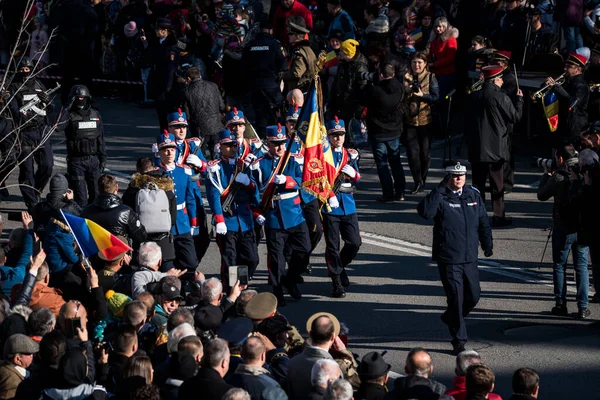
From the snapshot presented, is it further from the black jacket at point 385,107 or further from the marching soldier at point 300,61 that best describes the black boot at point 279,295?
the marching soldier at point 300,61

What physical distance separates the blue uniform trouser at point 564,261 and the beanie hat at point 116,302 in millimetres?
4676

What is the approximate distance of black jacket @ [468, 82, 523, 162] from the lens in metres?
16.1

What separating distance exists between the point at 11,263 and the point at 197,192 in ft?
8.24

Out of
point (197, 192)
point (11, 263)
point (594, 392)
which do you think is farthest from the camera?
point (197, 192)

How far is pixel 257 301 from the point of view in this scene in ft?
32.8

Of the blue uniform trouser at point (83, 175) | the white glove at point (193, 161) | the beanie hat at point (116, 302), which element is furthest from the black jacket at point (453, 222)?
the blue uniform trouser at point (83, 175)

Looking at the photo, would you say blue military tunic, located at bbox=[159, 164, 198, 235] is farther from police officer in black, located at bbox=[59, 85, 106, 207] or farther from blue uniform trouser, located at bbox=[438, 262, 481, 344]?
blue uniform trouser, located at bbox=[438, 262, 481, 344]

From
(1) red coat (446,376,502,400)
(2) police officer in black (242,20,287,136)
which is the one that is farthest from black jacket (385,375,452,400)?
(2) police officer in black (242,20,287,136)

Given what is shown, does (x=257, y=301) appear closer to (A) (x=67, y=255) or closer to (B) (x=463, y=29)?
(A) (x=67, y=255)

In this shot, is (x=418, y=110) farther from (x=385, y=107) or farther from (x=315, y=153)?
(x=315, y=153)

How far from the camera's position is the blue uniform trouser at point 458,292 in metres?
11.8

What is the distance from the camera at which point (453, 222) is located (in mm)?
11844

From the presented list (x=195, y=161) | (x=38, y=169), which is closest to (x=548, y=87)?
(x=195, y=161)

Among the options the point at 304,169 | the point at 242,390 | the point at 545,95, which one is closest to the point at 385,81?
the point at 545,95
